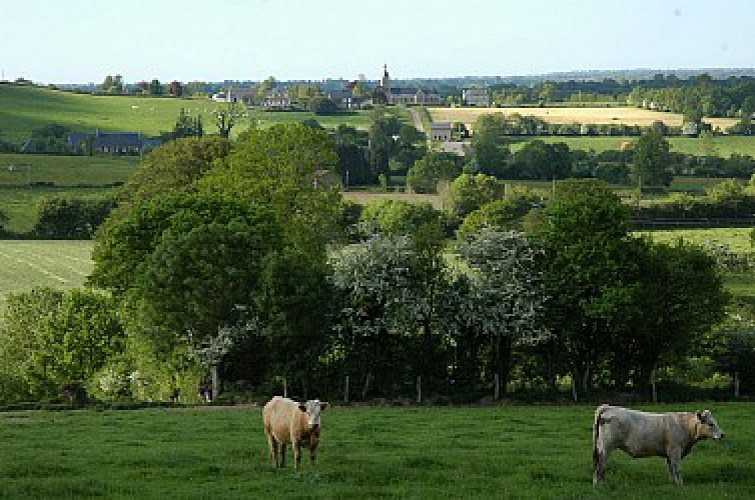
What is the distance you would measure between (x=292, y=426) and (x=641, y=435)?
7533 mm

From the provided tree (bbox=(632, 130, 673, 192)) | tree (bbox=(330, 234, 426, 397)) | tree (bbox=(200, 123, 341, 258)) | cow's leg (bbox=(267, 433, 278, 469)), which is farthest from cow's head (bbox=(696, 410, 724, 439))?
tree (bbox=(632, 130, 673, 192))

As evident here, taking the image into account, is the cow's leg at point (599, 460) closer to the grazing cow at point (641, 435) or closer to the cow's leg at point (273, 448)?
the grazing cow at point (641, 435)

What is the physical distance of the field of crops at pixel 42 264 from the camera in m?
97.2

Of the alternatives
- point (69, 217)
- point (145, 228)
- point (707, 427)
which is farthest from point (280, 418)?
point (69, 217)

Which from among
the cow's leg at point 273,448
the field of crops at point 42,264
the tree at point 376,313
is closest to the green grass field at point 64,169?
the field of crops at point 42,264

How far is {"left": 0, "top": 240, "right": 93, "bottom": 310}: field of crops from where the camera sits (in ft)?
319

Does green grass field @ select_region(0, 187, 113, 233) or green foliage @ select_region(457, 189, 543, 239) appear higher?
green foliage @ select_region(457, 189, 543, 239)

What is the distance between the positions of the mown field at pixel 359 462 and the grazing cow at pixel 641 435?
587mm

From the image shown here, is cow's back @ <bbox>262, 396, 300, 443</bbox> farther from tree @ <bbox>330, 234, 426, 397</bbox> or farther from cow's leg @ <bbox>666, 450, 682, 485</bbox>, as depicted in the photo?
tree @ <bbox>330, 234, 426, 397</bbox>

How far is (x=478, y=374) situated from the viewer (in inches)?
2053

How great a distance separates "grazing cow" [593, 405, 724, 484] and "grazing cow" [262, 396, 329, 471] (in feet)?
19.8

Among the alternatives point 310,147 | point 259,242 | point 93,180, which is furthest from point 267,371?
point 93,180

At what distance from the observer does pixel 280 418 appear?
25.1 metres

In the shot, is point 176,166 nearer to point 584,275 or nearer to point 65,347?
point 65,347
